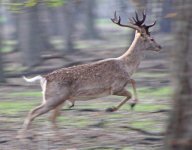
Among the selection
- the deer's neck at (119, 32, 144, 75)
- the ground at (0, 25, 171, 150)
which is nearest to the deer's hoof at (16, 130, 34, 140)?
the ground at (0, 25, 171, 150)

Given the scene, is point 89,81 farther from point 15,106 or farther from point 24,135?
point 15,106

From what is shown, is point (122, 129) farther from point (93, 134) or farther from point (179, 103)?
point (179, 103)

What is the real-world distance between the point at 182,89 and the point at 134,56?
580cm

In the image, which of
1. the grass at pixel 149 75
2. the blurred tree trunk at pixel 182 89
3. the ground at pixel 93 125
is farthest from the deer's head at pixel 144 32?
the grass at pixel 149 75

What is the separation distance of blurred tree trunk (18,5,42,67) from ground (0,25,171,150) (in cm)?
695

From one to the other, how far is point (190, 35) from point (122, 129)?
14.4ft

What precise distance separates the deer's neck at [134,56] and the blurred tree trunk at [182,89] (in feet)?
18.0

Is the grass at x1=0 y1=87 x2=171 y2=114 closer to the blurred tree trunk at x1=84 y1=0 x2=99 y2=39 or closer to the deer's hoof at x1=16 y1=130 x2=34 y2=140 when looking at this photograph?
the deer's hoof at x1=16 y1=130 x2=34 y2=140

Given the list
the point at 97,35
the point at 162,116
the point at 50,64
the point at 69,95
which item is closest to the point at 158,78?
the point at 50,64

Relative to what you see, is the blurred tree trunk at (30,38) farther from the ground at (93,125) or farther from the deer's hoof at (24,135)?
the deer's hoof at (24,135)

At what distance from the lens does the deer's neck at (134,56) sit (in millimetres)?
12359

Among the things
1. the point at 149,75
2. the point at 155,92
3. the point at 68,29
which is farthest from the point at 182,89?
the point at 68,29

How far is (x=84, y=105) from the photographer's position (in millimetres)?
14188

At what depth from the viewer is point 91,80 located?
1155cm
